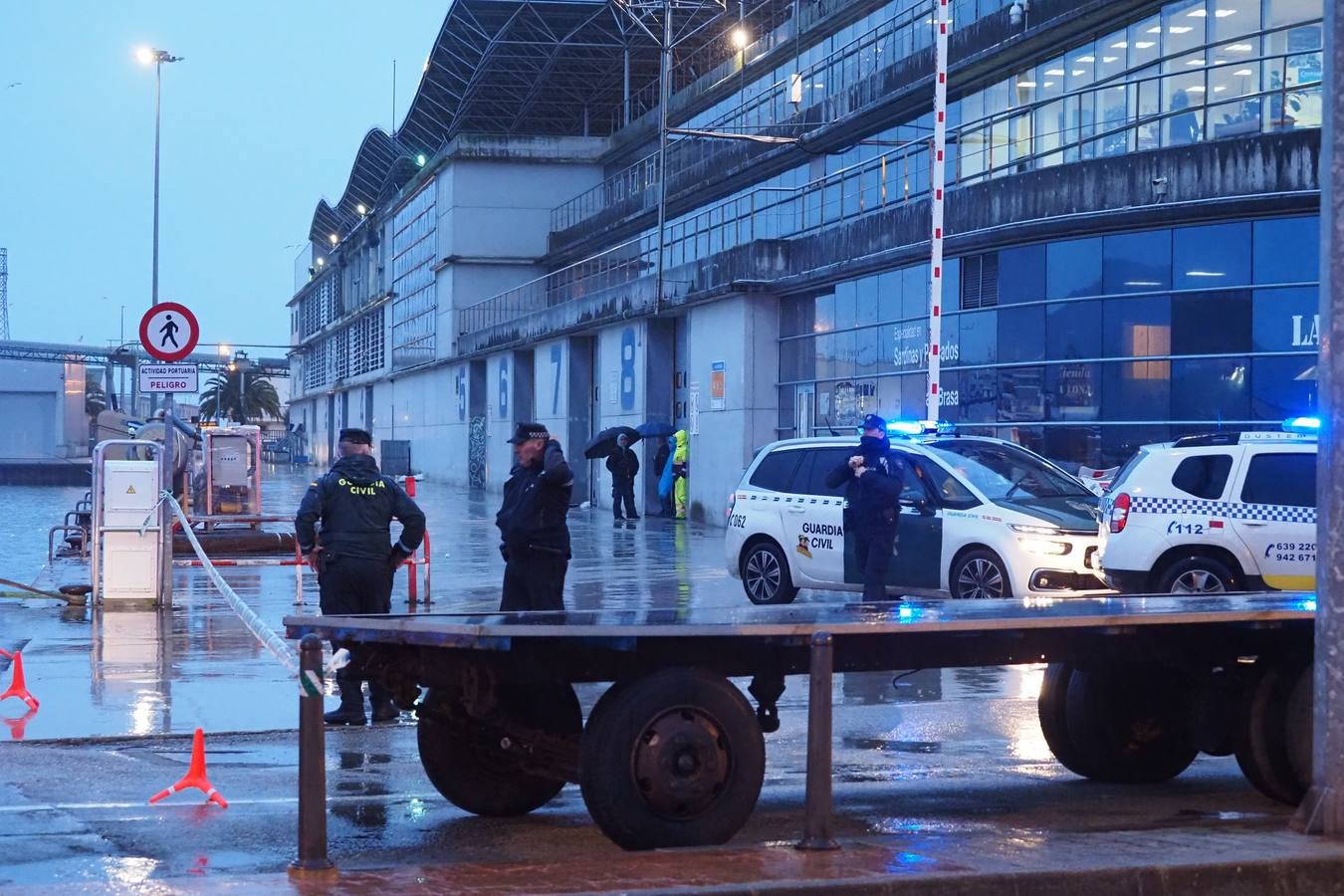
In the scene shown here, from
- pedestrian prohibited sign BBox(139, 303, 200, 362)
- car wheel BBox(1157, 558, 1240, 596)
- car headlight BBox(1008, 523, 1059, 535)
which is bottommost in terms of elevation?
car wheel BBox(1157, 558, 1240, 596)

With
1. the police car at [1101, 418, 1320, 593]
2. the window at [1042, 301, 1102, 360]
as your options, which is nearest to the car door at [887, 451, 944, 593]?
the police car at [1101, 418, 1320, 593]

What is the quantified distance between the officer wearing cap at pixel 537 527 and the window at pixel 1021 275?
52.0 feet

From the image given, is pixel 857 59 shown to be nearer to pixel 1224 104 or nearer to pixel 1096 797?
pixel 1224 104

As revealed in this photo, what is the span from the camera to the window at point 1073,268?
2397 cm

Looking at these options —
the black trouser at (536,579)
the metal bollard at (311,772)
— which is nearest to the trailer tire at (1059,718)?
the black trouser at (536,579)

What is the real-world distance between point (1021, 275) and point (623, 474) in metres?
13.2

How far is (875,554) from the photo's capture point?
1412 cm

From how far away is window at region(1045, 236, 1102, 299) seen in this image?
23969mm

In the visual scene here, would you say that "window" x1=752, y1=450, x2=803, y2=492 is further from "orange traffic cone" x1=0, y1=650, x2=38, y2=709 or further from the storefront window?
"orange traffic cone" x1=0, y1=650, x2=38, y2=709

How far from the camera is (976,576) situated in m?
15.3

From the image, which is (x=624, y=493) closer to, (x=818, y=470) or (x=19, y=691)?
(x=818, y=470)

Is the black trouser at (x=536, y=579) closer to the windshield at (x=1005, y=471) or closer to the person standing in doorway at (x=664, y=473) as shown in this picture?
the windshield at (x=1005, y=471)

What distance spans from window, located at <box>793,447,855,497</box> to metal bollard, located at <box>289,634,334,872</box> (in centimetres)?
1114

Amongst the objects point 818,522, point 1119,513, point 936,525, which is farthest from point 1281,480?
point 818,522
